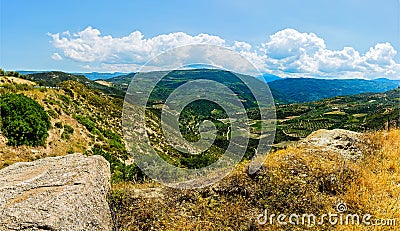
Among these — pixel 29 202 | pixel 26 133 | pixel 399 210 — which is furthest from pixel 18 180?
pixel 26 133

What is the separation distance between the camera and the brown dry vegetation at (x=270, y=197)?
6953 millimetres

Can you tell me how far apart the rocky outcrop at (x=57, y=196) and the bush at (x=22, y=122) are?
18065 millimetres

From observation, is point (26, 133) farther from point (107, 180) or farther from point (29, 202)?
point (29, 202)

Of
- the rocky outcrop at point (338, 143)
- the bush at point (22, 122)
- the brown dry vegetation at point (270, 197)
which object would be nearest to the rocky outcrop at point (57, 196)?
the brown dry vegetation at point (270, 197)

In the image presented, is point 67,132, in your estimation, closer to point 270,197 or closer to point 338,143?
point 338,143

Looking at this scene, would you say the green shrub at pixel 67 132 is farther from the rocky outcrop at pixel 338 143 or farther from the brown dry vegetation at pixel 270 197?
the rocky outcrop at pixel 338 143

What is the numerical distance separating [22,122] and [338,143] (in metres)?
25.1

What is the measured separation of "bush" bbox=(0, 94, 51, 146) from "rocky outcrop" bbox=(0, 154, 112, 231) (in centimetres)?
1807

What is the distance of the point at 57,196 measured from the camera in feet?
19.5

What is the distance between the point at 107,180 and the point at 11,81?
3656 cm

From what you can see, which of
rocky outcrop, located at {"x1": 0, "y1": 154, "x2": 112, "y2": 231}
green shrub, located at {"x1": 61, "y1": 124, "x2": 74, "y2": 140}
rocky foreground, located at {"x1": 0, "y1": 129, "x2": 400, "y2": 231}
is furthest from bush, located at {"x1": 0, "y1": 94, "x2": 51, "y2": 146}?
rocky outcrop, located at {"x1": 0, "y1": 154, "x2": 112, "y2": 231}

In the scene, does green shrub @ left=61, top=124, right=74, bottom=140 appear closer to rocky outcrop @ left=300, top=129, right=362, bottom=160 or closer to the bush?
the bush

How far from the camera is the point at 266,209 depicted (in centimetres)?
743

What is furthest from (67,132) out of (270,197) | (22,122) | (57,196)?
(270,197)
